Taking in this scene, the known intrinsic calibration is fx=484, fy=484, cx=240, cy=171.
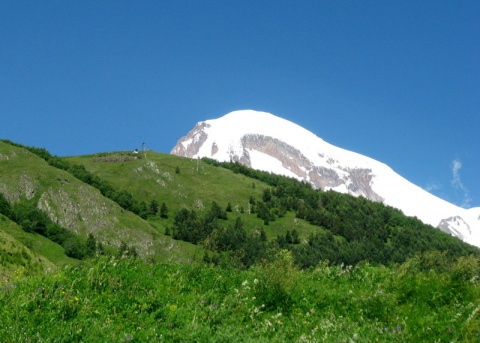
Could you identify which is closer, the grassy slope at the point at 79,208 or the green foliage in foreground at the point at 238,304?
the green foliage in foreground at the point at 238,304

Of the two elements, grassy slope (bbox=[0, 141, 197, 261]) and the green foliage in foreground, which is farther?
grassy slope (bbox=[0, 141, 197, 261])

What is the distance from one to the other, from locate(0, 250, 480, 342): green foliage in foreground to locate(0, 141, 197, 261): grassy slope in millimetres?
162569

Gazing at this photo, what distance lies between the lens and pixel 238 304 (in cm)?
1217

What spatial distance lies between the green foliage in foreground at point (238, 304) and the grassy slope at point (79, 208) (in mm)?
162569

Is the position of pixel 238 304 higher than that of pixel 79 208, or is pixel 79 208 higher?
pixel 238 304

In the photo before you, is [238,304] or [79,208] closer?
[238,304]

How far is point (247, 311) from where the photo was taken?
11805 mm

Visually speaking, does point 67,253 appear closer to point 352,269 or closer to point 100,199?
point 100,199

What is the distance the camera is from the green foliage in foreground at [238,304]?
9.99 metres

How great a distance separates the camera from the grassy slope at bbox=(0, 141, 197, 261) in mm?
178100

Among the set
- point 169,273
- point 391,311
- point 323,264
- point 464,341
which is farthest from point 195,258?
point 464,341

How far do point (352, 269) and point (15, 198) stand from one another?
602 ft

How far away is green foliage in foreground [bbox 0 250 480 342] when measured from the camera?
999cm

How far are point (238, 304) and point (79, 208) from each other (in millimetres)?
184511
